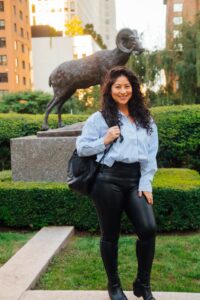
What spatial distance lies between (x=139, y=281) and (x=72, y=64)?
5015mm

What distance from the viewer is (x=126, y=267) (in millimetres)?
4828

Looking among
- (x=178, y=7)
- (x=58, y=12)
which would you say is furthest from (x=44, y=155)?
(x=58, y=12)

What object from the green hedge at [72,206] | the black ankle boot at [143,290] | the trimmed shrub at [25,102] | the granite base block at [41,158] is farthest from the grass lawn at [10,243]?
the trimmed shrub at [25,102]

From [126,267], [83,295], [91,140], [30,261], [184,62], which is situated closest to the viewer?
[91,140]

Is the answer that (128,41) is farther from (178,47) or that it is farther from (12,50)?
(12,50)

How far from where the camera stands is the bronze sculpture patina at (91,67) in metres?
7.51

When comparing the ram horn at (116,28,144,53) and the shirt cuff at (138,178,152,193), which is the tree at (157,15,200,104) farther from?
the shirt cuff at (138,178,152,193)

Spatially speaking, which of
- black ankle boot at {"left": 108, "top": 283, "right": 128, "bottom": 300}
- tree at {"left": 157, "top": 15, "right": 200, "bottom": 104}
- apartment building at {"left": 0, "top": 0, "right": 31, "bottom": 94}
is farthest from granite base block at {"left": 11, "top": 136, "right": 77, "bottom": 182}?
apartment building at {"left": 0, "top": 0, "right": 31, "bottom": 94}

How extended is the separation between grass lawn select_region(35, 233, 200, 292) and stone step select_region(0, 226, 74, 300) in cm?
10

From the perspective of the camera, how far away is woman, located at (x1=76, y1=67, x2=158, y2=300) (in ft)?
11.3

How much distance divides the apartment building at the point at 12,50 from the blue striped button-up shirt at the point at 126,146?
61.6 meters

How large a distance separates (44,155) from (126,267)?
3.29 metres

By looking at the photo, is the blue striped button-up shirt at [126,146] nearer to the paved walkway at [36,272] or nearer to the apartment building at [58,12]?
the paved walkway at [36,272]

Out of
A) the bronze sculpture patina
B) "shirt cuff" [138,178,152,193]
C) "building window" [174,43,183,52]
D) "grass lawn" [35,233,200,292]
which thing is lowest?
"grass lawn" [35,233,200,292]
